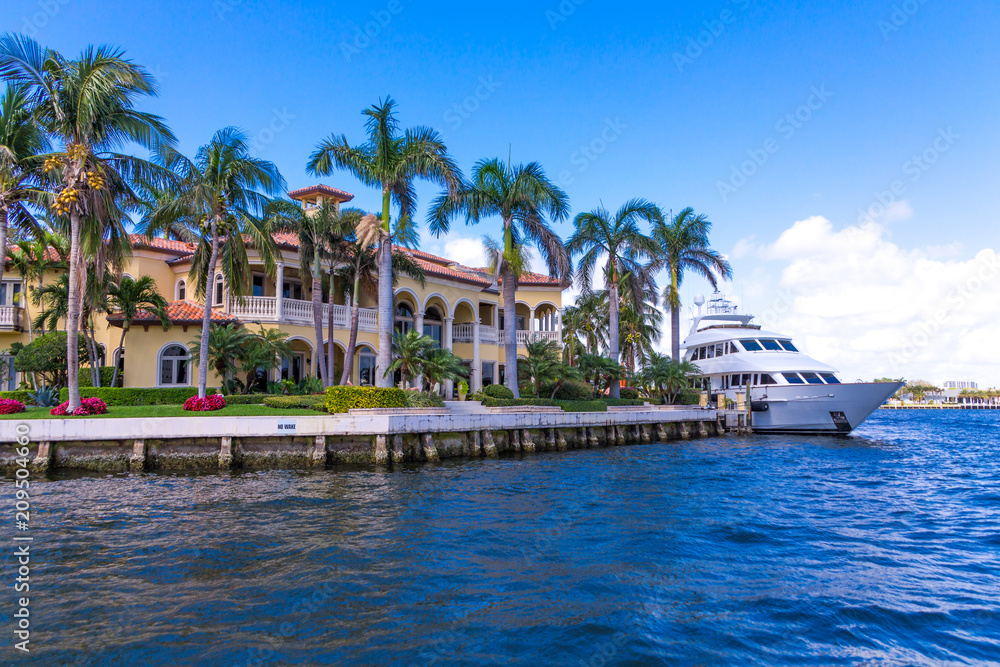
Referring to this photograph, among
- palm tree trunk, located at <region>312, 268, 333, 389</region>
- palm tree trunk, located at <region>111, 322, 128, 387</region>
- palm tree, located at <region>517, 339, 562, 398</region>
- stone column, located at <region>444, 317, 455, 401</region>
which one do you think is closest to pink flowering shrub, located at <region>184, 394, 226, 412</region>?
palm tree trunk, located at <region>312, 268, 333, 389</region>

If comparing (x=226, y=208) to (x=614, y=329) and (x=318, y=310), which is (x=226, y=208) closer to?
(x=318, y=310)

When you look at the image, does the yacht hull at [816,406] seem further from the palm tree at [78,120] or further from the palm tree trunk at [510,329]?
the palm tree at [78,120]

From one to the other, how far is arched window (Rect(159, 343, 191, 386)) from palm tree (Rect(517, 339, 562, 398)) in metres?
16.2

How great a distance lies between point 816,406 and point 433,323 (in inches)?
926

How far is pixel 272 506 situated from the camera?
521 inches

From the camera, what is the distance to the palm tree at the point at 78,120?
18.7 metres

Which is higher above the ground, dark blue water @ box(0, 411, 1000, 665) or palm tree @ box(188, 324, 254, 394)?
palm tree @ box(188, 324, 254, 394)

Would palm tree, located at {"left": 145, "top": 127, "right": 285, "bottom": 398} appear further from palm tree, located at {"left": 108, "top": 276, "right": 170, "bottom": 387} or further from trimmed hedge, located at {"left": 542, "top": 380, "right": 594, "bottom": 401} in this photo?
trimmed hedge, located at {"left": 542, "top": 380, "right": 594, "bottom": 401}

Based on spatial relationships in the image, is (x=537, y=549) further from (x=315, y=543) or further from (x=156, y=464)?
(x=156, y=464)

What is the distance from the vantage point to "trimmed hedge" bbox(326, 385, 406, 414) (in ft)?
69.9

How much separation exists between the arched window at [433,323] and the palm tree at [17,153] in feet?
70.1

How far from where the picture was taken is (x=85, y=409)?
19391mm

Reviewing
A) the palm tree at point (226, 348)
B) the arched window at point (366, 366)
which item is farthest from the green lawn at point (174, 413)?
the arched window at point (366, 366)

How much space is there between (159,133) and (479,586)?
19.5 metres
